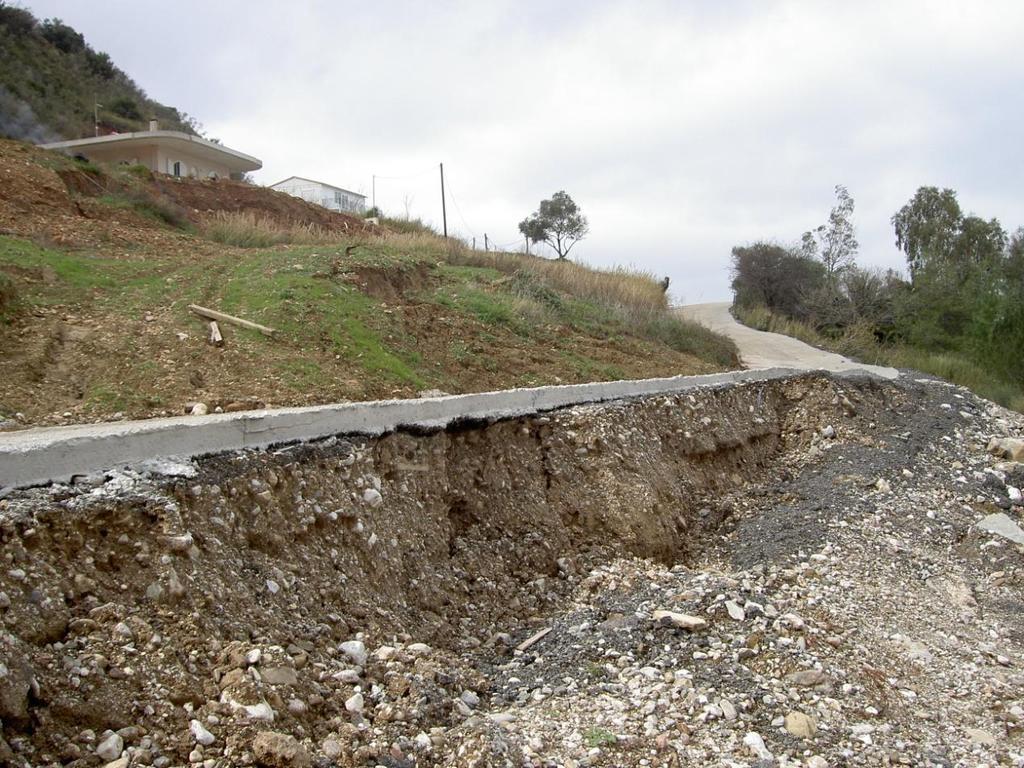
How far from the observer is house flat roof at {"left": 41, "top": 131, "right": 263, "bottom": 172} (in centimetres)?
2358

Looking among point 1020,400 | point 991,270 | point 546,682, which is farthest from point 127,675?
point 991,270

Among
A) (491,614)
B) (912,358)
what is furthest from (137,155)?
(491,614)

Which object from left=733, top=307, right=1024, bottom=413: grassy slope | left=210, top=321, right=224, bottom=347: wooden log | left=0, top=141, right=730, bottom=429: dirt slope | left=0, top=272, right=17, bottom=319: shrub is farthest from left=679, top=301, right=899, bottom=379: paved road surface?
left=0, top=272, right=17, bottom=319: shrub

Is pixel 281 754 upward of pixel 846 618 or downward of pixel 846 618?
upward

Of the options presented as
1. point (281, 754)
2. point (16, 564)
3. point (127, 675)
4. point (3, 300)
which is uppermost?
point (3, 300)

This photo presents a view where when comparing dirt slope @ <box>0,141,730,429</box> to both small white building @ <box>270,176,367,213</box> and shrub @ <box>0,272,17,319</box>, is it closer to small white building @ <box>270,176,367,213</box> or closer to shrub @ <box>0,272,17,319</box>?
shrub @ <box>0,272,17,319</box>

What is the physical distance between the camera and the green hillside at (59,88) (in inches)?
1056

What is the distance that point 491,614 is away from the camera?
4.66 meters

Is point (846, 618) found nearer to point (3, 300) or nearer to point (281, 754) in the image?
point (281, 754)

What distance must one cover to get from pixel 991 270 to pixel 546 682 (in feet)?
95.5

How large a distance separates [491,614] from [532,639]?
1.12 ft

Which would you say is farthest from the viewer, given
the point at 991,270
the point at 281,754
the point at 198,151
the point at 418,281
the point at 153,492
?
the point at 991,270

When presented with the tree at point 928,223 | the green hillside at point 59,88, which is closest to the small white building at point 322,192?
the green hillside at point 59,88

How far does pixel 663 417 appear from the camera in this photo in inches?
316
